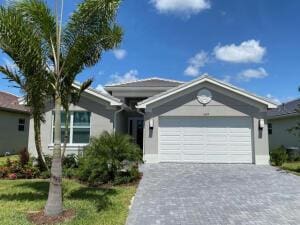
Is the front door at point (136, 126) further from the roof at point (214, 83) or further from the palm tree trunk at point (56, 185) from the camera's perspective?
the palm tree trunk at point (56, 185)

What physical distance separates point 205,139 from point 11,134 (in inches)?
592

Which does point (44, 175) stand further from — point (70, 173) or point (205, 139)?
point (205, 139)

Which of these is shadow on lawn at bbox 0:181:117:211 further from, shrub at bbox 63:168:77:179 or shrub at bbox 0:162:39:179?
shrub at bbox 0:162:39:179

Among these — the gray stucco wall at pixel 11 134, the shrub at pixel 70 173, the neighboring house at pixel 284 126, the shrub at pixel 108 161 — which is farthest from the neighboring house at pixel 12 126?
the neighboring house at pixel 284 126

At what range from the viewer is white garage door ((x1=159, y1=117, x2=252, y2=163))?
16.9 m

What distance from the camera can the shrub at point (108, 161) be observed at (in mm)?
11539

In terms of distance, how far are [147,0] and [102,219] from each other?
10639 millimetres

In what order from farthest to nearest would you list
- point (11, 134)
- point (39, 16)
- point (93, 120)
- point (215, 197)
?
1. point (11, 134)
2. point (93, 120)
3. point (215, 197)
4. point (39, 16)

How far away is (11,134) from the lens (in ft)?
75.8

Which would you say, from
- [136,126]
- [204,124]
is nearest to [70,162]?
[204,124]

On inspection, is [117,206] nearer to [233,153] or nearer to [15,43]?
[15,43]

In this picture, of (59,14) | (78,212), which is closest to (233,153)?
(78,212)

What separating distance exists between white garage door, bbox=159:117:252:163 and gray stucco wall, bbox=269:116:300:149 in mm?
7414

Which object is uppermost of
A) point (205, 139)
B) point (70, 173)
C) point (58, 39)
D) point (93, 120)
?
point (58, 39)
